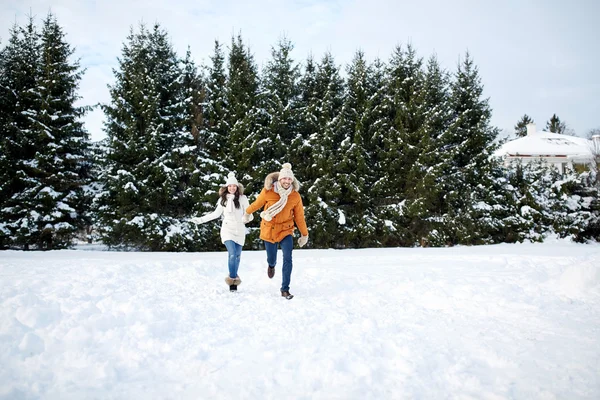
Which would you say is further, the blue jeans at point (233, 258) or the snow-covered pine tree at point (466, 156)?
the snow-covered pine tree at point (466, 156)

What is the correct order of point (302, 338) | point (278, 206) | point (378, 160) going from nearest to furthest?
point (302, 338)
point (278, 206)
point (378, 160)

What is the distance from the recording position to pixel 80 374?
3.10m

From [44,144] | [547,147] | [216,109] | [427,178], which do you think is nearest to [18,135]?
[44,144]

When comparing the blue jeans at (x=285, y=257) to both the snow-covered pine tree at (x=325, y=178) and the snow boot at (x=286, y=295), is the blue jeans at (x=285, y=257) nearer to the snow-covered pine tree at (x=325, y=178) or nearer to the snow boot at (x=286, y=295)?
the snow boot at (x=286, y=295)

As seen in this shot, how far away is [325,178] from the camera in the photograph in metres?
15.4

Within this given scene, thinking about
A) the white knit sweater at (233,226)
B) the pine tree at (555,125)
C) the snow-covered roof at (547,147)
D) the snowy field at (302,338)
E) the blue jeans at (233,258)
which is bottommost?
the snowy field at (302,338)

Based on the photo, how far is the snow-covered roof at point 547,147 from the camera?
3256 centimetres

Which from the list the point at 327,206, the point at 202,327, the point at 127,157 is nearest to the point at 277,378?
the point at 202,327

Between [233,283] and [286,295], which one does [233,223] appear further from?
[286,295]

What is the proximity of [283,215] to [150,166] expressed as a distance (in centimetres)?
1087

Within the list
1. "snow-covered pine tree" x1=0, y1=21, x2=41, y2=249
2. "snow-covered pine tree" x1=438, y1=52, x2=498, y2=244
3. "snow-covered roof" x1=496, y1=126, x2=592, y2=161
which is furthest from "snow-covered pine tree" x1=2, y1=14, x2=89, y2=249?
"snow-covered roof" x1=496, y1=126, x2=592, y2=161

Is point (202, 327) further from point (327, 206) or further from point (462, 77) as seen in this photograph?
point (462, 77)

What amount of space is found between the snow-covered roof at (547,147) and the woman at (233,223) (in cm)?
3024

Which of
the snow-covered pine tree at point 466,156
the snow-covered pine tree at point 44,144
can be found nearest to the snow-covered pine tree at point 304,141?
the snow-covered pine tree at point 466,156
